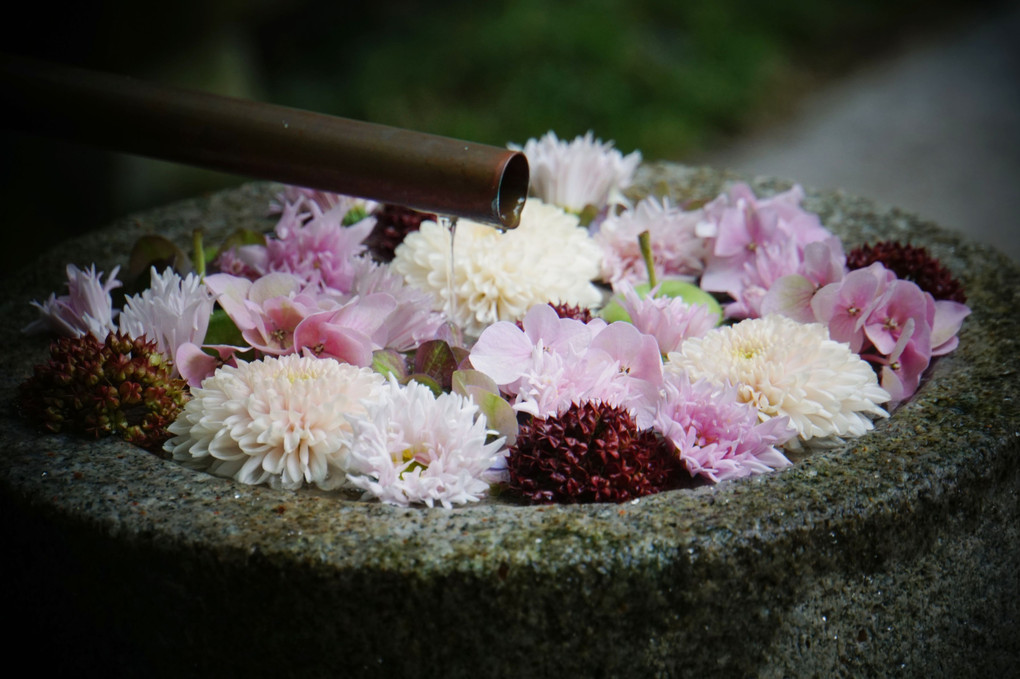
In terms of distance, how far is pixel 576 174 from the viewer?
2062 millimetres

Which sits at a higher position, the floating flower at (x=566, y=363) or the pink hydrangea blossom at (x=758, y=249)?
the pink hydrangea blossom at (x=758, y=249)

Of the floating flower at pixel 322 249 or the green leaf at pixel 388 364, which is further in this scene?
the floating flower at pixel 322 249

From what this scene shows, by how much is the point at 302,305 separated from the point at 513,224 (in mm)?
329

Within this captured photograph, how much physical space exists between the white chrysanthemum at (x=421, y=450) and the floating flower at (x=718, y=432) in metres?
0.24

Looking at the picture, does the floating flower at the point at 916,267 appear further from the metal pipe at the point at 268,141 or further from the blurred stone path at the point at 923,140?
the blurred stone path at the point at 923,140

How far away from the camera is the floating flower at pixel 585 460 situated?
4.23ft

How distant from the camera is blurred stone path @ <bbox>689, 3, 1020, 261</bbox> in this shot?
486 cm

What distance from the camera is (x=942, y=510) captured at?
1291 millimetres

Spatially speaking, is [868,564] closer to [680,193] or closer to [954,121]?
[680,193]

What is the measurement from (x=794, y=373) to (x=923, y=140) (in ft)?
14.8

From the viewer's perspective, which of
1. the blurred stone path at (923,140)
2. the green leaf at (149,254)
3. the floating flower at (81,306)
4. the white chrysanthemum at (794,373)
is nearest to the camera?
the white chrysanthemum at (794,373)

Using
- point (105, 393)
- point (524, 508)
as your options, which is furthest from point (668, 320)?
point (105, 393)

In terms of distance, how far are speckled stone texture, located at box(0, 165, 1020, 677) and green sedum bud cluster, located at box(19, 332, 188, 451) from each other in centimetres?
4

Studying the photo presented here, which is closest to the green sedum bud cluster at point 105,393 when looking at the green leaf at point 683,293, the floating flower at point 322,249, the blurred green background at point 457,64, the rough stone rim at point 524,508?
the rough stone rim at point 524,508
